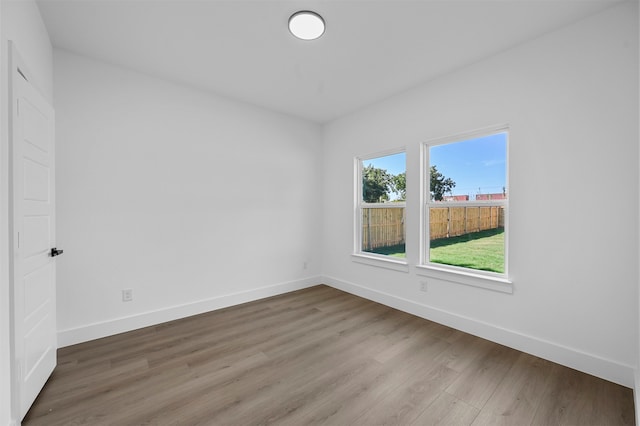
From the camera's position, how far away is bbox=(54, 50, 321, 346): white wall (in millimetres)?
2576

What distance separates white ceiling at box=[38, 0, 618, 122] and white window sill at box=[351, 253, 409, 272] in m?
2.20

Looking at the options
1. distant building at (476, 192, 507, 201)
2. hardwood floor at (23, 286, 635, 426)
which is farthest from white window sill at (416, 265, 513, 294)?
distant building at (476, 192, 507, 201)

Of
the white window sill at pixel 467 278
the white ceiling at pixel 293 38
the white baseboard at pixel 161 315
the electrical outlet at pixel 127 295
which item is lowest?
the white baseboard at pixel 161 315

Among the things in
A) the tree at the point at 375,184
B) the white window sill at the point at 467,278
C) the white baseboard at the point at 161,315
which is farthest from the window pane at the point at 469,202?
the white baseboard at the point at 161,315

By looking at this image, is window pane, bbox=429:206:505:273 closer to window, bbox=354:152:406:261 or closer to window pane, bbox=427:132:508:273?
window pane, bbox=427:132:508:273

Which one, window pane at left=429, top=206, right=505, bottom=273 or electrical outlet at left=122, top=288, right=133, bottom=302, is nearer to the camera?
window pane at left=429, top=206, right=505, bottom=273

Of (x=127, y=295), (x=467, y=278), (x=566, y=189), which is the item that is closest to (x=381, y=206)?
(x=467, y=278)

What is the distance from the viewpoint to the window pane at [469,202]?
8.78 ft

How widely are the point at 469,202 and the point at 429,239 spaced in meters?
0.63

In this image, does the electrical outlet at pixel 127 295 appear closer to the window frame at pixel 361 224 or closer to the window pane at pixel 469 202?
the window frame at pixel 361 224

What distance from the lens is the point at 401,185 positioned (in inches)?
142

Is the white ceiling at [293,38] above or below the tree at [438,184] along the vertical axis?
above

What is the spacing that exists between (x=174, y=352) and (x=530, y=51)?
4.17 meters

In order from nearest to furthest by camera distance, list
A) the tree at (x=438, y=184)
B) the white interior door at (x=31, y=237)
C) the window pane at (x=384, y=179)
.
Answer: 1. the white interior door at (x=31, y=237)
2. the tree at (x=438, y=184)
3. the window pane at (x=384, y=179)
